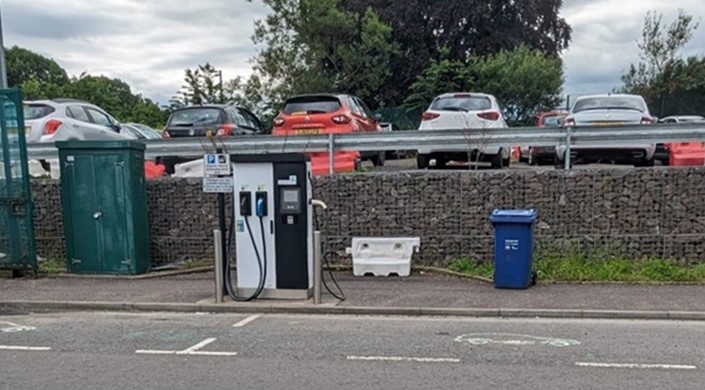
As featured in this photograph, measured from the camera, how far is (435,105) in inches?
492

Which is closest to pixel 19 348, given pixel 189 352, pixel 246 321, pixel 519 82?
pixel 189 352

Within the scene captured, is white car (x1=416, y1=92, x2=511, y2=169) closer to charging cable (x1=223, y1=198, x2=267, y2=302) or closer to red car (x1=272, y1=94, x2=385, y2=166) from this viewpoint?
red car (x1=272, y1=94, x2=385, y2=166)

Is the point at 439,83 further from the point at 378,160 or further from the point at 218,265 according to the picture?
the point at 218,265

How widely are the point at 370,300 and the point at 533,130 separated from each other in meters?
4.84

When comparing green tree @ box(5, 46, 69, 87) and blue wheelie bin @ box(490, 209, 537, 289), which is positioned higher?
green tree @ box(5, 46, 69, 87)

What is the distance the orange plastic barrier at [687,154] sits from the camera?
11438 millimetres

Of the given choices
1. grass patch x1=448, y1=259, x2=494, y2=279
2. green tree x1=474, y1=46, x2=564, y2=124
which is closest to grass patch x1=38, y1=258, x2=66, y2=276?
grass patch x1=448, y1=259, x2=494, y2=279

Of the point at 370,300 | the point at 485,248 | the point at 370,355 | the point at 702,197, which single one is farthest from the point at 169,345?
the point at 702,197

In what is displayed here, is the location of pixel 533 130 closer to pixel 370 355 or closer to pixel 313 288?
pixel 313 288

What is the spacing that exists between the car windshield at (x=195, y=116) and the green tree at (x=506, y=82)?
53.6 ft

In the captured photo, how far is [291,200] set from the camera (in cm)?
770

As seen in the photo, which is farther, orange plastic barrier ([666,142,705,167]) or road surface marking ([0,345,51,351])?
orange plastic barrier ([666,142,705,167])

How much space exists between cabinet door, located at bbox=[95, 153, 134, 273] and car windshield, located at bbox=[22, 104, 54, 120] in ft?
13.8

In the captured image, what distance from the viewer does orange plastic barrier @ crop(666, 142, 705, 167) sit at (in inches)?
450
